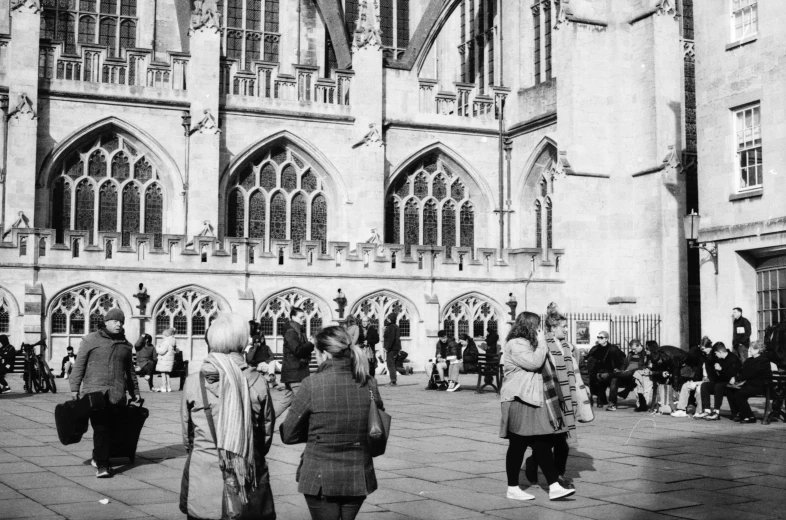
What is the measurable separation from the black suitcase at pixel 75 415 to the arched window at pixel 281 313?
1556cm

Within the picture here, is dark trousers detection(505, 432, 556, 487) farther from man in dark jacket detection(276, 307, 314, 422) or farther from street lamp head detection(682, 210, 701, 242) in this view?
street lamp head detection(682, 210, 701, 242)

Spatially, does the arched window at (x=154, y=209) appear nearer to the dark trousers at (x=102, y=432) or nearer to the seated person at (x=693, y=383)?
the seated person at (x=693, y=383)

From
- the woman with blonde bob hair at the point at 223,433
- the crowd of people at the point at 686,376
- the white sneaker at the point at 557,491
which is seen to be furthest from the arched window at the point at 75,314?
the woman with blonde bob hair at the point at 223,433

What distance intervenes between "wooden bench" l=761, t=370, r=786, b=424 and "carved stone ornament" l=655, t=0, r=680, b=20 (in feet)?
53.0

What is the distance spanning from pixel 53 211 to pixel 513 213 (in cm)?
1388

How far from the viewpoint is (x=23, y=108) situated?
26422mm

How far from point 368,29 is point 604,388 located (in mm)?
17017

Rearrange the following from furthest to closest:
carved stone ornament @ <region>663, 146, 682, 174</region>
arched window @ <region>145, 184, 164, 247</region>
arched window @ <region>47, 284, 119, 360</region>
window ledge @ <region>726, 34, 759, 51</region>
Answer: arched window @ <region>145, 184, 164, 247</region>, carved stone ornament @ <region>663, 146, 682, 174</region>, arched window @ <region>47, 284, 119, 360</region>, window ledge @ <region>726, 34, 759, 51</region>

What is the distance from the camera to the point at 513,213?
32219 millimetres

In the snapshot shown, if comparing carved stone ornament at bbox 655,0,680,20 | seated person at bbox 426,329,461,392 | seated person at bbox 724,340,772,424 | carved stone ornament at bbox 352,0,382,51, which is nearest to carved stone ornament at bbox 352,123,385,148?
carved stone ornament at bbox 352,0,382,51

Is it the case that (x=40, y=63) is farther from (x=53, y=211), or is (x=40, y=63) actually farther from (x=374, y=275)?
(x=374, y=275)

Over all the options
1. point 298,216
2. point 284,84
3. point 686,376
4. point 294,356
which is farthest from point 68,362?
point 686,376

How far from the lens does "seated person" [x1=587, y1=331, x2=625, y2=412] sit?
16062mm

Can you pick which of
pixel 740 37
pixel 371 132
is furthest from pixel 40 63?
pixel 740 37
